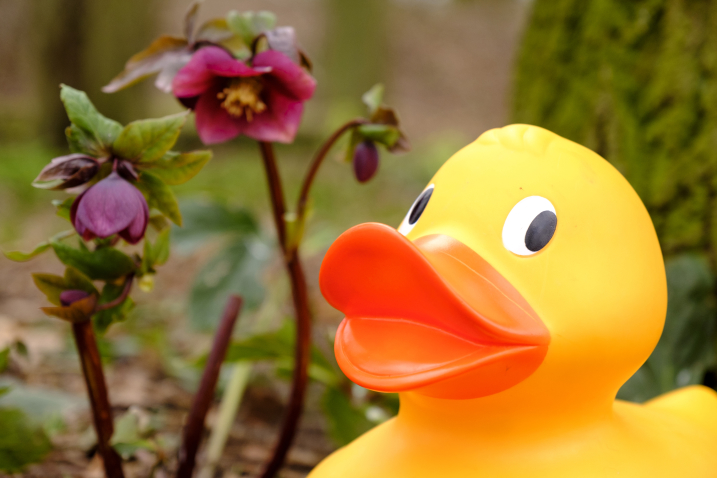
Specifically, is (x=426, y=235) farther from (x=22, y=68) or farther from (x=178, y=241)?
(x=22, y=68)

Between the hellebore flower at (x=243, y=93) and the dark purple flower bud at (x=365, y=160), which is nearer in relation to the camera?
the hellebore flower at (x=243, y=93)

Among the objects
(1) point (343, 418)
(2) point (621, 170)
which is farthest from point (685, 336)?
(1) point (343, 418)

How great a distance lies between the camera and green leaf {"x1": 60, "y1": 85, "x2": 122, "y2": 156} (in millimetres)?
681

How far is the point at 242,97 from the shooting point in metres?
0.79

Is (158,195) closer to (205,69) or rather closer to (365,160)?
(205,69)

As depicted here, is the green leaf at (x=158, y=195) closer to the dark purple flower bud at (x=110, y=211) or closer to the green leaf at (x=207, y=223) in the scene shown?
the dark purple flower bud at (x=110, y=211)

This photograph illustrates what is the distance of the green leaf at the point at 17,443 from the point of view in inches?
33.9

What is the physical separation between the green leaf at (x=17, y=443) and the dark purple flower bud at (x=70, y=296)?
30 cm

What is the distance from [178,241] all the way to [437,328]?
73 cm

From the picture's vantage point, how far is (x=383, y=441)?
762 millimetres

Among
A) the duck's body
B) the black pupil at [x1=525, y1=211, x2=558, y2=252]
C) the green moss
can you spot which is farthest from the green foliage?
the black pupil at [x1=525, y1=211, x2=558, y2=252]

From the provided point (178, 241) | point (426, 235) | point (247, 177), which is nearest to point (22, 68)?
point (247, 177)

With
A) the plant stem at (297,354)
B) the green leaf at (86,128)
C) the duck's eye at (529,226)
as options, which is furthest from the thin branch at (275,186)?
the duck's eye at (529,226)

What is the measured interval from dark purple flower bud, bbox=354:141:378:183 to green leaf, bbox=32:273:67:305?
0.42m
